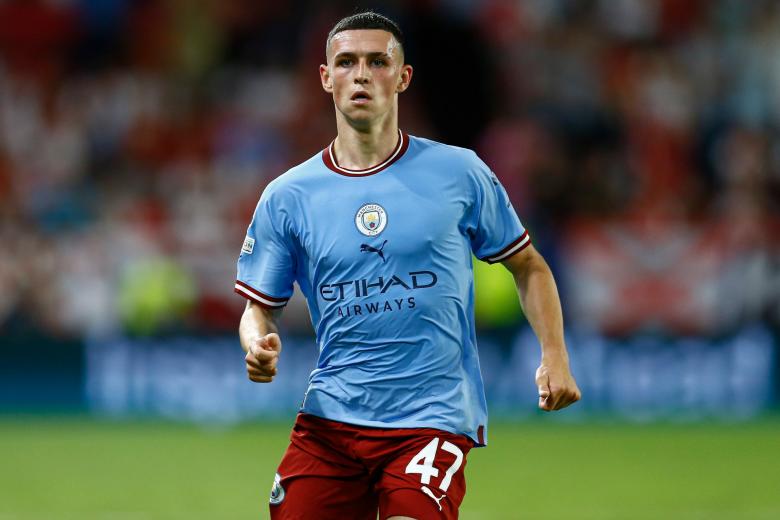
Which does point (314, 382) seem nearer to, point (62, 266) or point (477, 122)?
point (62, 266)

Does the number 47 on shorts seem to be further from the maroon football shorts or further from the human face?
the human face

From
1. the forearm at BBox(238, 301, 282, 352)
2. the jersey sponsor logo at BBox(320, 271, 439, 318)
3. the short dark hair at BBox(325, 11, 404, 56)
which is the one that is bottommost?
the forearm at BBox(238, 301, 282, 352)

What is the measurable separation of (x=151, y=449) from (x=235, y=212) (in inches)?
132

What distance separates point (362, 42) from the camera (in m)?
4.91

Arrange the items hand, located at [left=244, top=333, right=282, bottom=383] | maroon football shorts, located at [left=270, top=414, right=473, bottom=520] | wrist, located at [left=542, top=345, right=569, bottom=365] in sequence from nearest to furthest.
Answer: hand, located at [left=244, top=333, right=282, bottom=383] → maroon football shorts, located at [left=270, top=414, right=473, bottom=520] → wrist, located at [left=542, top=345, right=569, bottom=365]

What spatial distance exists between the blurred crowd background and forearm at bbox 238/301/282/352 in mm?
8563

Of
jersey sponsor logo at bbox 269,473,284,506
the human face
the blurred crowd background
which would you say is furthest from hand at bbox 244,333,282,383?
the blurred crowd background

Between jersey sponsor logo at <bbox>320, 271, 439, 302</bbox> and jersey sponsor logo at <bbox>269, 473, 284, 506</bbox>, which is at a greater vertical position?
jersey sponsor logo at <bbox>320, 271, 439, 302</bbox>

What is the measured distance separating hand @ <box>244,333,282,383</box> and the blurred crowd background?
907 cm

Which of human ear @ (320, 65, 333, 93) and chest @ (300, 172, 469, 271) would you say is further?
human ear @ (320, 65, 333, 93)

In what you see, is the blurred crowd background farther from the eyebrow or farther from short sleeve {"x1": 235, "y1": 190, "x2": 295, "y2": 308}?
the eyebrow

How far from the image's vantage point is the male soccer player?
4832mm

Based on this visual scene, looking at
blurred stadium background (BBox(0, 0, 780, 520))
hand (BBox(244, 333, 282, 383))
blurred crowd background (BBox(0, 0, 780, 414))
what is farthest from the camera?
blurred crowd background (BBox(0, 0, 780, 414))

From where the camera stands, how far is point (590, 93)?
16203 millimetres
